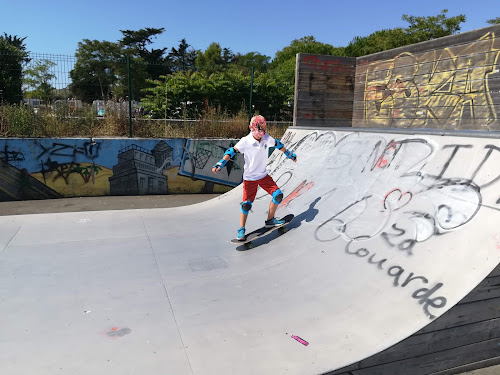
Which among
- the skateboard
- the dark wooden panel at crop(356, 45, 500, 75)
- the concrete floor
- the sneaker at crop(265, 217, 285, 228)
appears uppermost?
the dark wooden panel at crop(356, 45, 500, 75)

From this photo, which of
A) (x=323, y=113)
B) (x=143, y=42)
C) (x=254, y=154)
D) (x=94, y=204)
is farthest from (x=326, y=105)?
(x=143, y=42)

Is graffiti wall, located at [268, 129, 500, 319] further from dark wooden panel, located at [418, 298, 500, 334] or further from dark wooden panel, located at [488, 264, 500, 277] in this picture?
dark wooden panel, located at [488, 264, 500, 277]

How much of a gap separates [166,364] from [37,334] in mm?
1163

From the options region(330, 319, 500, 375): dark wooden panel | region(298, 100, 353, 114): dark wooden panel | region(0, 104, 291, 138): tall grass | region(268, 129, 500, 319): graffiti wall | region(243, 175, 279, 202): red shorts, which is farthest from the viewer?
region(0, 104, 291, 138): tall grass

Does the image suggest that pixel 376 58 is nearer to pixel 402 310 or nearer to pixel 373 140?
pixel 373 140

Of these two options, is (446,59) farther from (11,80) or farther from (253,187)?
(11,80)

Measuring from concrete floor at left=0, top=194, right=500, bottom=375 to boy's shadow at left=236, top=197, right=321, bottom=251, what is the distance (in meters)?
4.55

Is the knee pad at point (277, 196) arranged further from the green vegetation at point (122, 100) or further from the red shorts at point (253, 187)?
the green vegetation at point (122, 100)

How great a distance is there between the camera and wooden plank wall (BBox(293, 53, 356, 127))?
8.02m

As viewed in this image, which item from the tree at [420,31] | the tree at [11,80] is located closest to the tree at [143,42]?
the tree at [420,31]

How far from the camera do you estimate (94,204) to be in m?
8.83

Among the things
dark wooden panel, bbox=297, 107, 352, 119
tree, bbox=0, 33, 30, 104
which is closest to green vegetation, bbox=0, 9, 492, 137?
tree, bbox=0, 33, 30, 104

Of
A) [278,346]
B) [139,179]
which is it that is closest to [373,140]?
[278,346]

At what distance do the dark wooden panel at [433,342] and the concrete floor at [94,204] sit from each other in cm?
709
